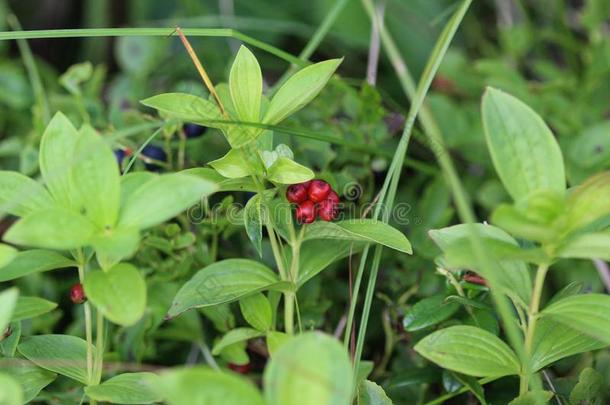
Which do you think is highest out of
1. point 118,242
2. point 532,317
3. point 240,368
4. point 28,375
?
point 118,242

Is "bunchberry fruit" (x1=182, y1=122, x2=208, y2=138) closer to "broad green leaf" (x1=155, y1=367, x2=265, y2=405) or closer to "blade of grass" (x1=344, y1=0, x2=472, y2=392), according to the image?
"blade of grass" (x1=344, y1=0, x2=472, y2=392)

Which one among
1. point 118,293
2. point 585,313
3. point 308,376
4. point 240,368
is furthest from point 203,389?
point 240,368

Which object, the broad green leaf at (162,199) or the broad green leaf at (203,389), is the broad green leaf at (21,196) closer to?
the broad green leaf at (162,199)

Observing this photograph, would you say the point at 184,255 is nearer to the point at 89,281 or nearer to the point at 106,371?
the point at 106,371

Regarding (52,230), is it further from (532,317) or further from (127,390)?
(532,317)

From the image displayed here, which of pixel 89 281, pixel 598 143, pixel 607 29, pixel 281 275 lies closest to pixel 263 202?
pixel 281 275

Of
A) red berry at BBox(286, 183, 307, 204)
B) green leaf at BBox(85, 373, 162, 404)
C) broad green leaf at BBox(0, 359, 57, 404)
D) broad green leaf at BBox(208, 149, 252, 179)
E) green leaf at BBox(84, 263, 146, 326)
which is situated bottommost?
broad green leaf at BBox(0, 359, 57, 404)

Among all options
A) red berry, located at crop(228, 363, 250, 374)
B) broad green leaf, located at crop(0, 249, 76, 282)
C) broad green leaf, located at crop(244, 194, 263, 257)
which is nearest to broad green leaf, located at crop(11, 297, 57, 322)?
broad green leaf, located at crop(0, 249, 76, 282)
